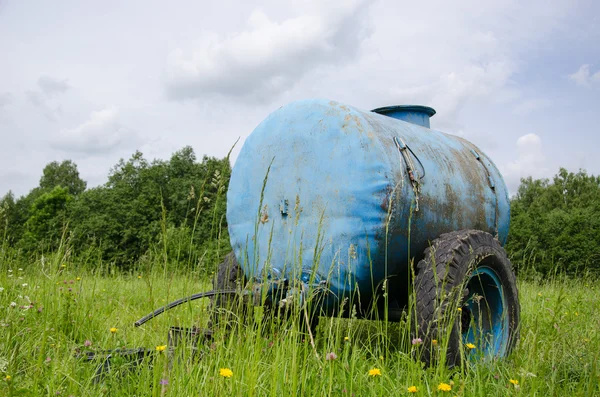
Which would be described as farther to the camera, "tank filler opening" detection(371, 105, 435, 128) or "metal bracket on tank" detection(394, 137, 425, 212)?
"tank filler opening" detection(371, 105, 435, 128)

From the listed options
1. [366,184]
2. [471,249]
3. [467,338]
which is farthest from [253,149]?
[467,338]

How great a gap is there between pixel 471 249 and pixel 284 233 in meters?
1.20

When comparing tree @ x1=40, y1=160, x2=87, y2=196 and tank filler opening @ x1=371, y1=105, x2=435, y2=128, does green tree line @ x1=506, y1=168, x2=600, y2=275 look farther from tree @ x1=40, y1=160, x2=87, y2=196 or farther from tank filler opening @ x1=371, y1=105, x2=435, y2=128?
tree @ x1=40, y1=160, x2=87, y2=196

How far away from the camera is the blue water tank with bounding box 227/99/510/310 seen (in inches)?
115

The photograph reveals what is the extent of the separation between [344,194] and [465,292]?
922 millimetres

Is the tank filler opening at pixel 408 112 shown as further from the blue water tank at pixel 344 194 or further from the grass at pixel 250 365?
the grass at pixel 250 365

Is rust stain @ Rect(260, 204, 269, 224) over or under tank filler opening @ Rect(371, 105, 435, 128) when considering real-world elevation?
under

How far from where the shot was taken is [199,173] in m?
27.4

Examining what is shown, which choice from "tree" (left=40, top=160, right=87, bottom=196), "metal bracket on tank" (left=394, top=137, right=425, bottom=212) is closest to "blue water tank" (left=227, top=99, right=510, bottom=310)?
"metal bracket on tank" (left=394, top=137, right=425, bottom=212)

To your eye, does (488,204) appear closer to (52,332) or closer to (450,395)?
(450,395)

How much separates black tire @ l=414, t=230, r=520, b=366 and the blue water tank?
0.23 meters

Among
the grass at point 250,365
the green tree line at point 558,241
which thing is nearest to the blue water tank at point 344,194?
the grass at point 250,365

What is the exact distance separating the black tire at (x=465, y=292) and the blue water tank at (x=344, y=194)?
0.75ft

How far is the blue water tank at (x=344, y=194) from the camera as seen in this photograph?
292 centimetres
